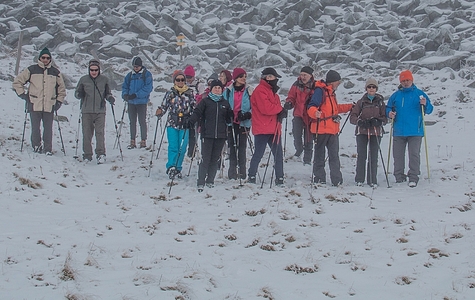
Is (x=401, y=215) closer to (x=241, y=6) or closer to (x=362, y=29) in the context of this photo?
(x=362, y=29)

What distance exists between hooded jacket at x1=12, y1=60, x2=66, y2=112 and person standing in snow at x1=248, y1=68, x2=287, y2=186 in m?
5.20

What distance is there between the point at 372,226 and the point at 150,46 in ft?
78.3

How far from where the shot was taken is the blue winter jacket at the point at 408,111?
10.1 metres

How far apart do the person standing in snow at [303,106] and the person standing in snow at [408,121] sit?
193 cm

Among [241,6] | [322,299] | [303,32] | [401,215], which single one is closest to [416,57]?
[303,32]

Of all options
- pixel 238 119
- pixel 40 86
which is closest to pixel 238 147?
pixel 238 119

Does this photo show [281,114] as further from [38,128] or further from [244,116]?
[38,128]

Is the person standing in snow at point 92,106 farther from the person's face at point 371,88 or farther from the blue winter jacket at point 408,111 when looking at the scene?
the blue winter jacket at point 408,111

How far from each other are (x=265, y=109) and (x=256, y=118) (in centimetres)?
32

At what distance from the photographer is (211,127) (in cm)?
955

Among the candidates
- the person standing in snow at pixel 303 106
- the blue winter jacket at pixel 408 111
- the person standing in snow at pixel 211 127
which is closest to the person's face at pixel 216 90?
the person standing in snow at pixel 211 127

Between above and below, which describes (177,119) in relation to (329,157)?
above

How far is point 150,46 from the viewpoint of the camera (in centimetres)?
2859

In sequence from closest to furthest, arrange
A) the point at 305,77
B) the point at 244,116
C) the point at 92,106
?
the point at 244,116, the point at 305,77, the point at 92,106
